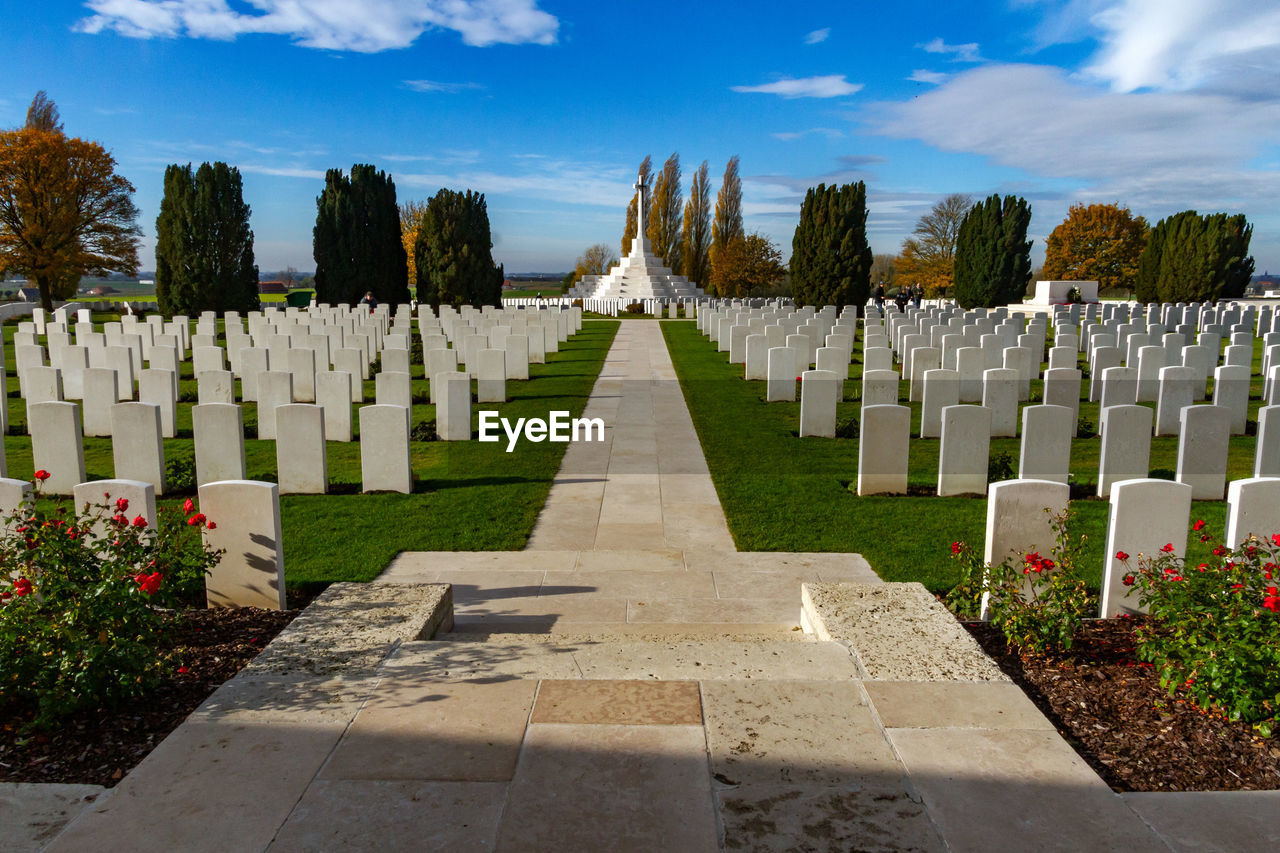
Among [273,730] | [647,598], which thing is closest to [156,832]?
[273,730]

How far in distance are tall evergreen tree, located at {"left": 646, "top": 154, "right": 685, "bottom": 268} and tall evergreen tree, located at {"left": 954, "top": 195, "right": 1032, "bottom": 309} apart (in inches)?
1165

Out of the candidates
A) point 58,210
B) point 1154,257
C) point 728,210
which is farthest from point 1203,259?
point 58,210

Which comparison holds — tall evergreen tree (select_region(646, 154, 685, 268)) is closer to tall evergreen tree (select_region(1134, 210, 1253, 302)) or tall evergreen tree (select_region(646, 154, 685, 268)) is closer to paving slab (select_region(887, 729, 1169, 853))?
tall evergreen tree (select_region(1134, 210, 1253, 302))

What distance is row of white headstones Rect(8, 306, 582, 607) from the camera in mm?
5301

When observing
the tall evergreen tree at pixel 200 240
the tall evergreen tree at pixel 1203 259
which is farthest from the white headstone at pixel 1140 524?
the tall evergreen tree at pixel 1203 259

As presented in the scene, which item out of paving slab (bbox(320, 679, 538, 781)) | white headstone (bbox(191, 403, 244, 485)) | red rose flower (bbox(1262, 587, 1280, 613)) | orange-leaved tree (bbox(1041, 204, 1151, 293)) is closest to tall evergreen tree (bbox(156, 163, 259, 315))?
white headstone (bbox(191, 403, 244, 485))

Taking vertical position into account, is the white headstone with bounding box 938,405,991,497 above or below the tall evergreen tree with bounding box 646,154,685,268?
below

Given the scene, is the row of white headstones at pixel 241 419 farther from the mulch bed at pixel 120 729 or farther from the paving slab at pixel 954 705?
the paving slab at pixel 954 705

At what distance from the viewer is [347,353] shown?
13922mm

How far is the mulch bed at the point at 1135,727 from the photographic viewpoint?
10.8 ft

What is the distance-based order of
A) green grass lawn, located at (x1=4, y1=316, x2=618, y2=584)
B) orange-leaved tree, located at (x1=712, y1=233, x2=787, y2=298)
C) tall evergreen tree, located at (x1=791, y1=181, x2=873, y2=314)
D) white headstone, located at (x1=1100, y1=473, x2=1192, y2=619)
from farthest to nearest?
orange-leaved tree, located at (x1=712, y1=233, x2=787, y2=298) → tall evergreen tree, located at (x1=791, y1=181, x2=873, y2=314) → green grass lawn, located at (x1=4, y1=316, x2=618, y2=584) → white headstone, located at (x1=1100, y1=473, x2=1192, y2=619)

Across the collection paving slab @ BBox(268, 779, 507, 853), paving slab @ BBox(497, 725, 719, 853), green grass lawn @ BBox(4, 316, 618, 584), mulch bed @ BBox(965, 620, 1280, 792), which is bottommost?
green grass lawn @ BBox(4, 316, 618, 584)

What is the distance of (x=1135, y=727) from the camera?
367 cm

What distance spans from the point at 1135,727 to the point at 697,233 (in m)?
64.8
